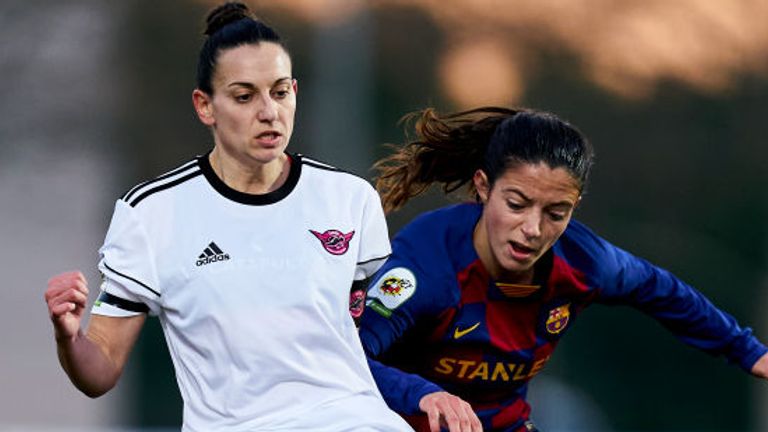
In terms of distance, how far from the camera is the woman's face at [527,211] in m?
5.03

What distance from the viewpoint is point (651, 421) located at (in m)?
13.0

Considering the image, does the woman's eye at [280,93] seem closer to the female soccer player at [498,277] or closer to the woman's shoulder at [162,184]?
the woman's shoulder at [162,184]

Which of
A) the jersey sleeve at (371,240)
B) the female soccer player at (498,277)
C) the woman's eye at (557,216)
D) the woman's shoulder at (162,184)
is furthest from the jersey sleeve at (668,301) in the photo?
the woman's shoulder at (162,184)

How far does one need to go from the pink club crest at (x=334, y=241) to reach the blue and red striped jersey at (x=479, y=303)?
1.49 feet

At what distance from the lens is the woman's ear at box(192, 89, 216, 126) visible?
15.2ft

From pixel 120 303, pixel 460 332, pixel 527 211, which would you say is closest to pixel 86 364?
pixel 120 303

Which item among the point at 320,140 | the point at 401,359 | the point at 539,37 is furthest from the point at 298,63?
the point at 401,359

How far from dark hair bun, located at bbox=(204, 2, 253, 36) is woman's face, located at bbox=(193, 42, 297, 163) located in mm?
167

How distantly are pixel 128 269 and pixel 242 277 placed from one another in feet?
0.90

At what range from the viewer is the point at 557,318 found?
5387mm

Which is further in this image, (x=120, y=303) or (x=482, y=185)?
(x=482, y=185)

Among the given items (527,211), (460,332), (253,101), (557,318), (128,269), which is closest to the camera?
(128,269)

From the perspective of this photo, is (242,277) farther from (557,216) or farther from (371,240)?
(557,216)

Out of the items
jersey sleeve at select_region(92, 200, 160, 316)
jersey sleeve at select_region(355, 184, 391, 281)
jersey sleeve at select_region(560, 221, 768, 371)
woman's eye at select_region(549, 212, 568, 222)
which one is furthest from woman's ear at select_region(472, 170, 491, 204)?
jersey sleeve at select_region(92, 200, 160, 316)
